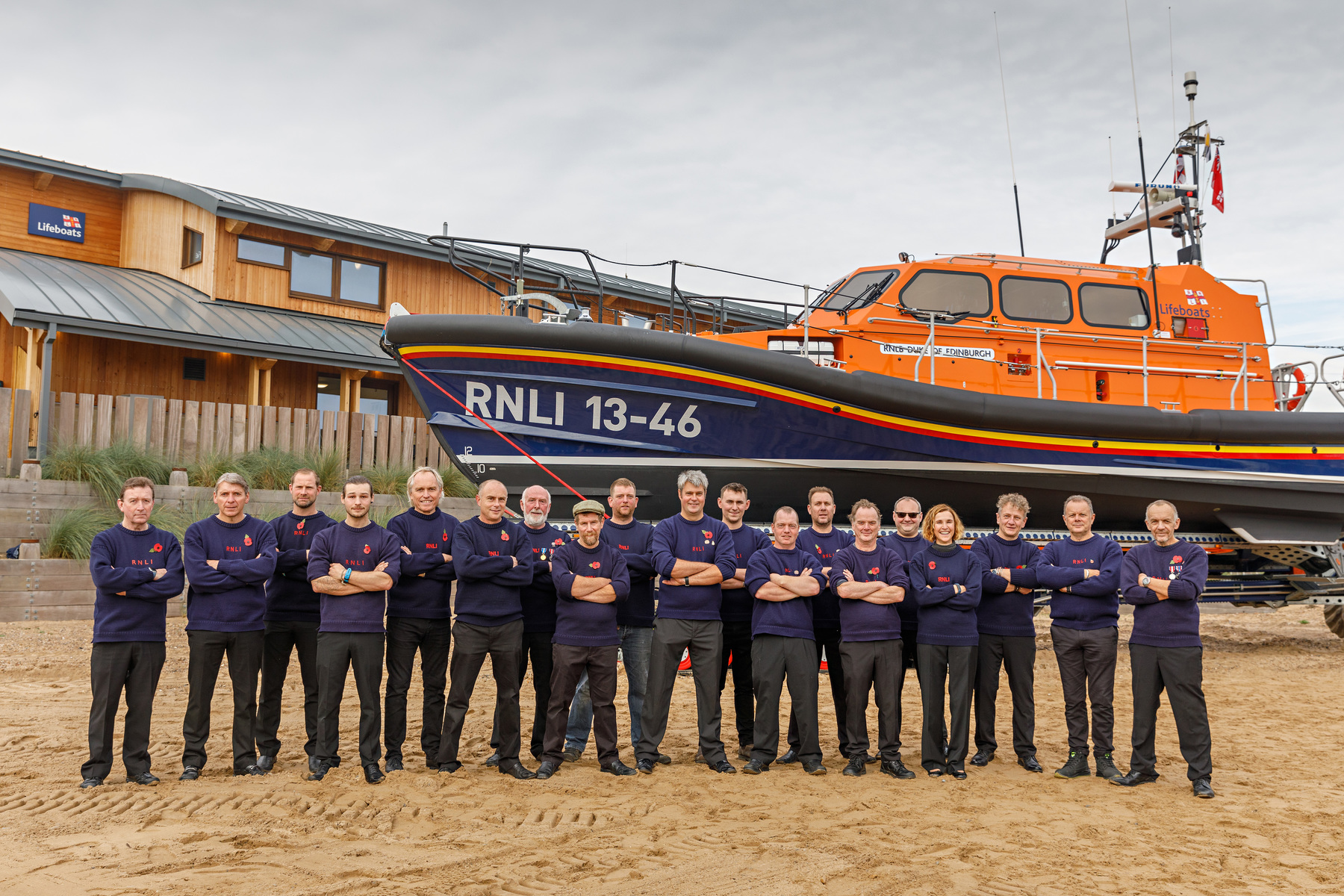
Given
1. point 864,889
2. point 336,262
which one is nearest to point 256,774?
point 864,889

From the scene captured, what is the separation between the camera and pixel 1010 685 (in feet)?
16.9

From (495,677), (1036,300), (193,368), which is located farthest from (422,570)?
(193,368)

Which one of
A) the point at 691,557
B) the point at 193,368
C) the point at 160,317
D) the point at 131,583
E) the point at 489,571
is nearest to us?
the point at 131,583

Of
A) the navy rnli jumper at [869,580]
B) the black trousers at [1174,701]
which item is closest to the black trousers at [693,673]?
the navy rnli jumper at [869,580]

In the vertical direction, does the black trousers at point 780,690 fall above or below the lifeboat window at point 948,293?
below

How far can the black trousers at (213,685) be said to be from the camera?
14.9 feet

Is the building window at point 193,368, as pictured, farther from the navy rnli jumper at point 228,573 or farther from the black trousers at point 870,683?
the black trousers at point 870,683

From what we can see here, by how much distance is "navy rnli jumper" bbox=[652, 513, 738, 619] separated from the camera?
5.04 metres

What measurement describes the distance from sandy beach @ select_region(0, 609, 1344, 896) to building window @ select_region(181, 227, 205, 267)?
11.7 metres

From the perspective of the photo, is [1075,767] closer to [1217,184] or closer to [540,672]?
[540,672]

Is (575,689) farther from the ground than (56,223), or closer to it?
closer to it

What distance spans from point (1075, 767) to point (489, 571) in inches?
124

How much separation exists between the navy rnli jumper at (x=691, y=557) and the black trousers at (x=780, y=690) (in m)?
0.35

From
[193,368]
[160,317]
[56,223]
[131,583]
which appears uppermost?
[56,223]
